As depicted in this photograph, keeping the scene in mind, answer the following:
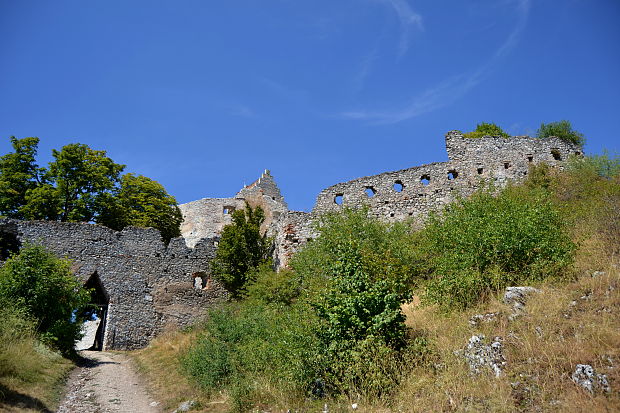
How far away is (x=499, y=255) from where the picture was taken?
11.0m

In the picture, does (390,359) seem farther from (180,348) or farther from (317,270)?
(180,348)

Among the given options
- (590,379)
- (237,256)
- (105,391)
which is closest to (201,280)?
(237,256)

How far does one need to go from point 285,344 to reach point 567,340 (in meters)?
5.16

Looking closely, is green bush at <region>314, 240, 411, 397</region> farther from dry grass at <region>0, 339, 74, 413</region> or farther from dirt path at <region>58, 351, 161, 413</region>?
dry grass at <region>0, 339, 74, 413</region>

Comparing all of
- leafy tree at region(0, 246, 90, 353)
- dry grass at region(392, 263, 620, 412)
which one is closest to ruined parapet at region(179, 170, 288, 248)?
leafy tree at region(0, 246, 90, 353)

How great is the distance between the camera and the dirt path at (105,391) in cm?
1062

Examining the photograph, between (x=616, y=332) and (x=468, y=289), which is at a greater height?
(x=468, y=289)

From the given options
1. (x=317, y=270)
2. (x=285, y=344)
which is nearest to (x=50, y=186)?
(x=317, y=270)

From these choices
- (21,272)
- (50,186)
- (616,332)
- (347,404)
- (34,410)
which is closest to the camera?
(616,332)

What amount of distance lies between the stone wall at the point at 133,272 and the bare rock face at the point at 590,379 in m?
17.6

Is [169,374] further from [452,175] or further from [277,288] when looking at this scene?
[452,175]

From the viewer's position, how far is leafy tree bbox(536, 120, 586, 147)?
2398 cm

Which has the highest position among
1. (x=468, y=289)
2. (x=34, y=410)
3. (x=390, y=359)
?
(x=468, y=289)

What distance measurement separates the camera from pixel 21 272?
47.4ft
